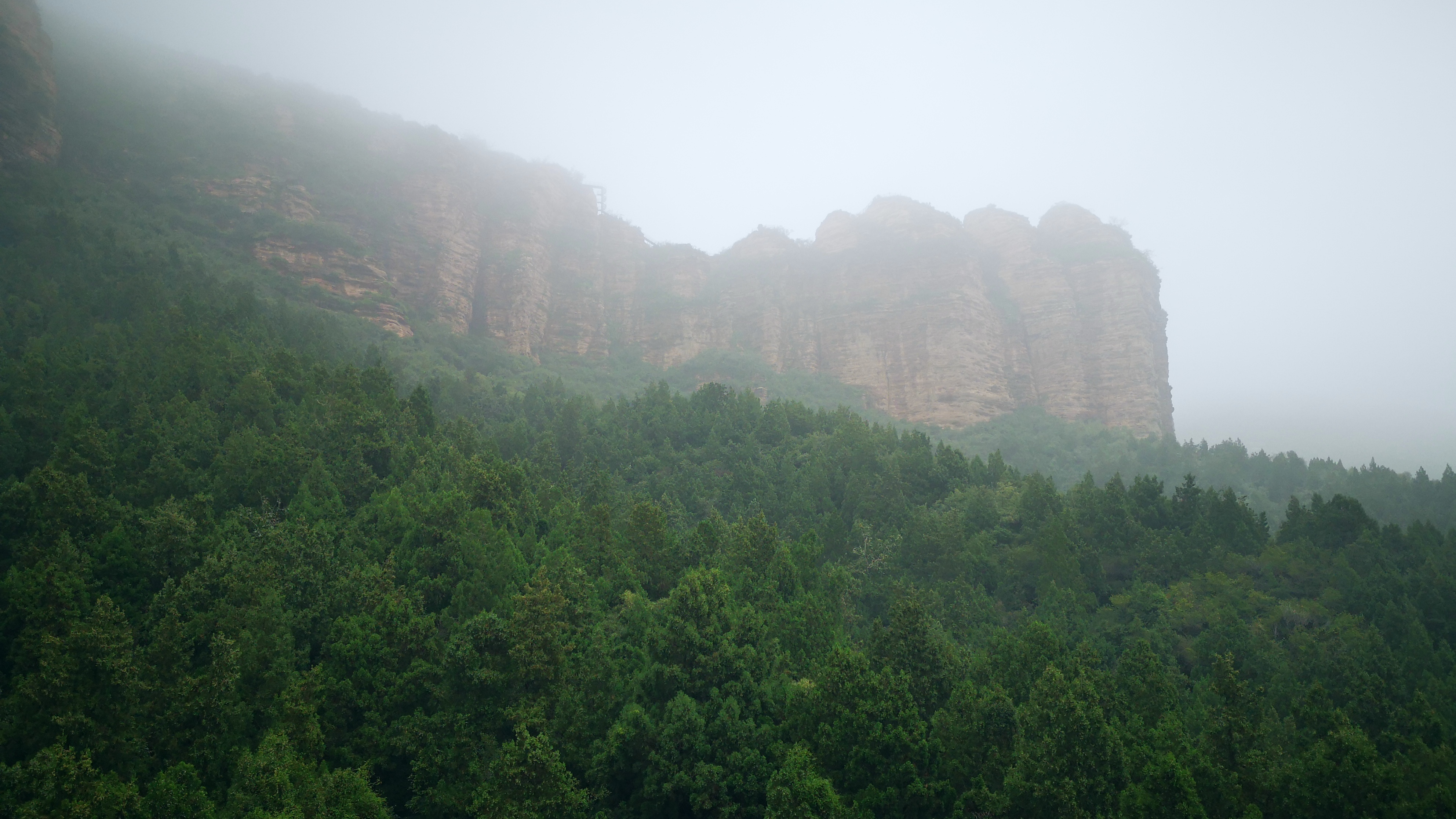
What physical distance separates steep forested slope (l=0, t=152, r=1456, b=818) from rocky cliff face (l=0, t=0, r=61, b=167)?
18.3m

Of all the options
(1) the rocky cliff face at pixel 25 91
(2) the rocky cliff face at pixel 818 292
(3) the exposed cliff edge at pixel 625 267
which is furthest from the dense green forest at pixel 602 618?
(2) the rocky cliff face at pixel 818 292

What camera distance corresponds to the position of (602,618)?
2636 cm

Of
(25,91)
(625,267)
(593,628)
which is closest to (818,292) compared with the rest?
(625,267)

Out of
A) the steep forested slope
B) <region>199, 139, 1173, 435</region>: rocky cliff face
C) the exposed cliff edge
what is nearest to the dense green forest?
the steep forested slope

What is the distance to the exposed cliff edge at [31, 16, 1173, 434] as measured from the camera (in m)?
73.4

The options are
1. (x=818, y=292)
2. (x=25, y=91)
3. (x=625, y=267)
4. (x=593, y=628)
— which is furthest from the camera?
(x=625, y=267)

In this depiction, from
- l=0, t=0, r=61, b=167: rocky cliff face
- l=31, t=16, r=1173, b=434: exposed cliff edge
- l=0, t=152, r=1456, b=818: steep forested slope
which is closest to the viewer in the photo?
l=0, t=152, r=1456, b=818: steep forested slope

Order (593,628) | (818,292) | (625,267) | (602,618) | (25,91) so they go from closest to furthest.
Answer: (593,628) < (602,618) < (25,91) < (818,292) < (625,267)

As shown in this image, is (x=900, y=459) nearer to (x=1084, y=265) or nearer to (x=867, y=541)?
(x=867, y=541)

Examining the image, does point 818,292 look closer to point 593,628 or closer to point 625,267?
point 625,267

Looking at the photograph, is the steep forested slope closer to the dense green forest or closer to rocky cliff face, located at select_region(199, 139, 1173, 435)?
the dense green forest

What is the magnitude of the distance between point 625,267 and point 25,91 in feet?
194

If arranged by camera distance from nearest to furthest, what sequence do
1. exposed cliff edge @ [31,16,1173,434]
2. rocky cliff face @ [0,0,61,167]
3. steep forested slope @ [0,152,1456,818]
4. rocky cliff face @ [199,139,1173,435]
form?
1. steep forested slope @ [0,152,1456,818]
2. rocky cliff face @ [0,0,61,167]
3. exposed cliff edge @ [31,16,1173,434]
4. rocky cliff face @ [199,139,1173,435]

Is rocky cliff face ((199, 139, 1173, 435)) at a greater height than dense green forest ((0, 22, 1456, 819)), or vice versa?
rocky cliff face ((199, 139, 1173, 435))
